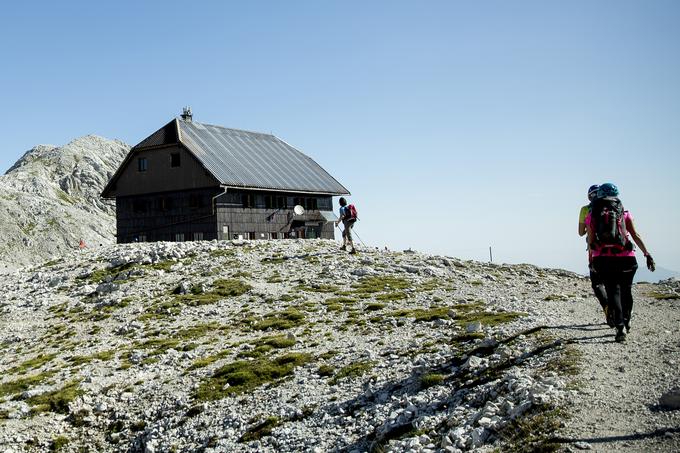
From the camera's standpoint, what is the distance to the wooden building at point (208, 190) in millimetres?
49406

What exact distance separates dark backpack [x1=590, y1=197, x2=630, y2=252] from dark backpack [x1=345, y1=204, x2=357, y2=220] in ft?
77.8

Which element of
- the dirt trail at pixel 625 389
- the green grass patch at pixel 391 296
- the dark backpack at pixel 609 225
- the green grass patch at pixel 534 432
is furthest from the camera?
the green grass patch at pixel 391 296

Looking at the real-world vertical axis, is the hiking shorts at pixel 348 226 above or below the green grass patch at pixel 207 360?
above

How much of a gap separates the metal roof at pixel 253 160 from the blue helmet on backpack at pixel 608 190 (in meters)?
38.1

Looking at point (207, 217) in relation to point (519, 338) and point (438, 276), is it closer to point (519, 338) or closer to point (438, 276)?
point (438, 276)

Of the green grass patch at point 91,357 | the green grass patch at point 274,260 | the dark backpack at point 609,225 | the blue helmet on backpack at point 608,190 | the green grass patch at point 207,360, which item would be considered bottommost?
the green grass patch at point 91,357

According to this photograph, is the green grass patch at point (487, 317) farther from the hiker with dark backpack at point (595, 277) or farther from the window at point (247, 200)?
the window at point (247, 200)

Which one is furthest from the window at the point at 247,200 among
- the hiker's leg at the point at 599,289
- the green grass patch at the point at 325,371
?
the hiker's leg at the point at 599,289

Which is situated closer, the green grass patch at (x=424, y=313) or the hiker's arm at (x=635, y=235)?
the hiker's arm at (x=635, y=235)

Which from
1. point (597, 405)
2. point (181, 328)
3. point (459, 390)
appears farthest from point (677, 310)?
point (181, 328)

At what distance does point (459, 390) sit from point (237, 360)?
1002cm

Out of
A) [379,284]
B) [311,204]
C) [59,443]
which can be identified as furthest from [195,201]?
[59,443]

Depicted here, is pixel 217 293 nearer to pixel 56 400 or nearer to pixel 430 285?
pixel 430 285

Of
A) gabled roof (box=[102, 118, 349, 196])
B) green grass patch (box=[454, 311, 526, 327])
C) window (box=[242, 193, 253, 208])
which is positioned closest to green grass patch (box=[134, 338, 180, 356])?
green grass patch (box=[454, 311, 526, 327])
